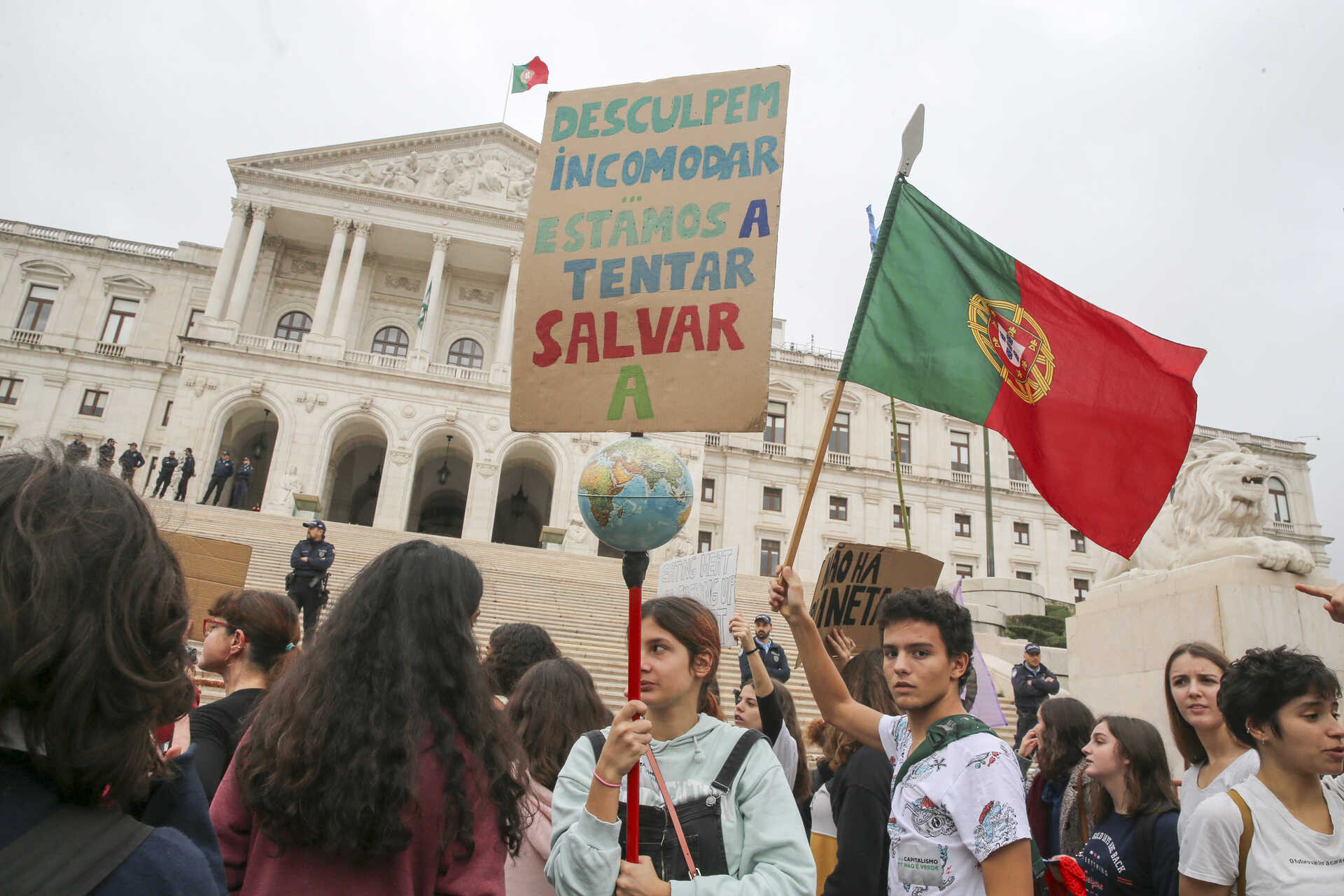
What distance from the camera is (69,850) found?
1112 millimetres

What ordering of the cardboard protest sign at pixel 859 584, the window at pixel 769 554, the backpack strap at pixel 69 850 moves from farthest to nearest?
the window at pixel 769 554
the cardboard protest sign at pixel 859 584
the backpack strap at pixel 69 850

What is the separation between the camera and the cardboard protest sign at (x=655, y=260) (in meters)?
2.46

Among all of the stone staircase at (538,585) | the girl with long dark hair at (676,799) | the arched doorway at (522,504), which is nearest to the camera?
the girl with long dark hair at (676,799)

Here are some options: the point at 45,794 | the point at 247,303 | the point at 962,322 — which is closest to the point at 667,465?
the point at 45,794

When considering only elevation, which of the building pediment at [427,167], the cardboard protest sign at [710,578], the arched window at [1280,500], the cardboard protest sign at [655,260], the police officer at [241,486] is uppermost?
the building pediment at [427,167]

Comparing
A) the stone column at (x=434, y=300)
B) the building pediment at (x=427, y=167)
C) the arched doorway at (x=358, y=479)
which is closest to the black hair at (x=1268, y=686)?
the stone column at (x=434, y=300)

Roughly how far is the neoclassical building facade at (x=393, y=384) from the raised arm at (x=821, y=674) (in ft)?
86.5

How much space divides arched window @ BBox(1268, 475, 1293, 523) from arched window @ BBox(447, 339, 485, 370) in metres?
41.8

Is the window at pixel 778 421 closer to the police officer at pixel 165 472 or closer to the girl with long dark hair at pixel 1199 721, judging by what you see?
the police officer at pixel 165 472

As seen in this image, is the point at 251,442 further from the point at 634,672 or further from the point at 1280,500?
the point at 1280,500

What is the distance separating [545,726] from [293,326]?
37.7 metres

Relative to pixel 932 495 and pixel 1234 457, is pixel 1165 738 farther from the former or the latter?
pixel 932 495

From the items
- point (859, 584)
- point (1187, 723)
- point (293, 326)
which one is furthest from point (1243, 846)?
point (293, 326)

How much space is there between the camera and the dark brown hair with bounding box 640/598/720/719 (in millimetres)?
2525
